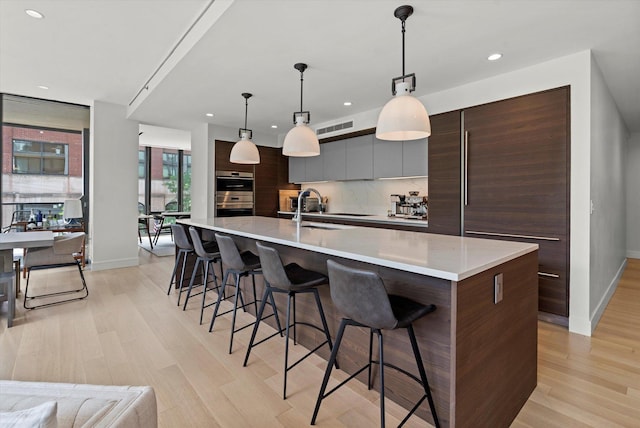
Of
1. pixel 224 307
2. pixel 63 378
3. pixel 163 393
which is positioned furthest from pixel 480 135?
pixel 63 378

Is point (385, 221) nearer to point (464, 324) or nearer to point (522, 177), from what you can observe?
point (522, 177)

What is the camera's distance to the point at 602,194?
327 centimetres

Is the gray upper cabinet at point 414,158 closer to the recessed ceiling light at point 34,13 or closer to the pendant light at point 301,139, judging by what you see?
the pendant light at point 301,139

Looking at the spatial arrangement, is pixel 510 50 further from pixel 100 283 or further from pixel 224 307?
pixel 100 283

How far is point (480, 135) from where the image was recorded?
134 inches

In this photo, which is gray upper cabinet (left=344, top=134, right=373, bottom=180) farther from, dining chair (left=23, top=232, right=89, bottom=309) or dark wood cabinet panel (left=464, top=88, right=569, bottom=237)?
dining chair (left=23, top=232, right=89, bottom=309)

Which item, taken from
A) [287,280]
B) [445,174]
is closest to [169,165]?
[445,174]

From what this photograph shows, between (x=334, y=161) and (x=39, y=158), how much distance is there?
479 centimetres

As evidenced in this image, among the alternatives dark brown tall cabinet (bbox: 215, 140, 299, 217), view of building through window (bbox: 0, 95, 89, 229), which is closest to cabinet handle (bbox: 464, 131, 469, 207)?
dark brown tall cabinet (bbox: 215, 140, 299, 217)

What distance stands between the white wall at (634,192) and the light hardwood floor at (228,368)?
12.7 ft

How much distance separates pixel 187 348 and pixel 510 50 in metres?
3.70

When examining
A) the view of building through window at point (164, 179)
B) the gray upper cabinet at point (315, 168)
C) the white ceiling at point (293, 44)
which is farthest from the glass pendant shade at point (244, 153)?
the view of building through window at point (164, 179)

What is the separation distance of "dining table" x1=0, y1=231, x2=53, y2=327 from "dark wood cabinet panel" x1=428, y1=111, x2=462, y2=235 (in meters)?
4.25

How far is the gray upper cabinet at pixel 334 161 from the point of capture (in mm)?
5391
